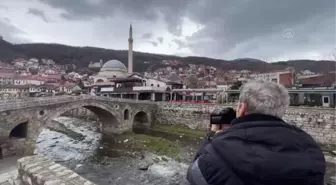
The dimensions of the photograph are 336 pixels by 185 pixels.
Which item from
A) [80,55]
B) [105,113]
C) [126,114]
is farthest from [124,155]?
[80,55]

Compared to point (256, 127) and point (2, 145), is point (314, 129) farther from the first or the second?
point (2, 145)

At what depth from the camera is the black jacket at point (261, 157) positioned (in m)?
1.26

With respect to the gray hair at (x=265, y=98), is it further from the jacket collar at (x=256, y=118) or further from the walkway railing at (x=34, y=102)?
the walkway railing at (x=34, y=102)

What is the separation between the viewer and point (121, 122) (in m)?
24.3

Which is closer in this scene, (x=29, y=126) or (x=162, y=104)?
(x=29, y=126)

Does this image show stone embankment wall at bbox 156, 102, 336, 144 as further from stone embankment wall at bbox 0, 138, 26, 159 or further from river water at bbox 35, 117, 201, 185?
stone embankment wall at bbox 0, 138, 26, 159

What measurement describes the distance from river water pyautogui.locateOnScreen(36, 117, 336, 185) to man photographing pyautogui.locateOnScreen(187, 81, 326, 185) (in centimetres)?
1050

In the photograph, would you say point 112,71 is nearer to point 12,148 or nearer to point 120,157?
point 120,157

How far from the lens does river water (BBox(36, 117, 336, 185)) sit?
38.5ft

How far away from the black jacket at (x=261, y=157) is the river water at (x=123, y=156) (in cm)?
1051

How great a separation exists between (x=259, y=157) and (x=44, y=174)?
423 centimetres

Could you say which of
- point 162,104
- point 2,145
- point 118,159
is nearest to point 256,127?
point 118,159

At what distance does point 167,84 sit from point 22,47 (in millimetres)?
122109

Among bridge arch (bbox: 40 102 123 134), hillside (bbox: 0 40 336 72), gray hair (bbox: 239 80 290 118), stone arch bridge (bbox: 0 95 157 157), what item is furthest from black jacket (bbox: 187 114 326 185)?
hillside (bbox: 0 40 336 72)
